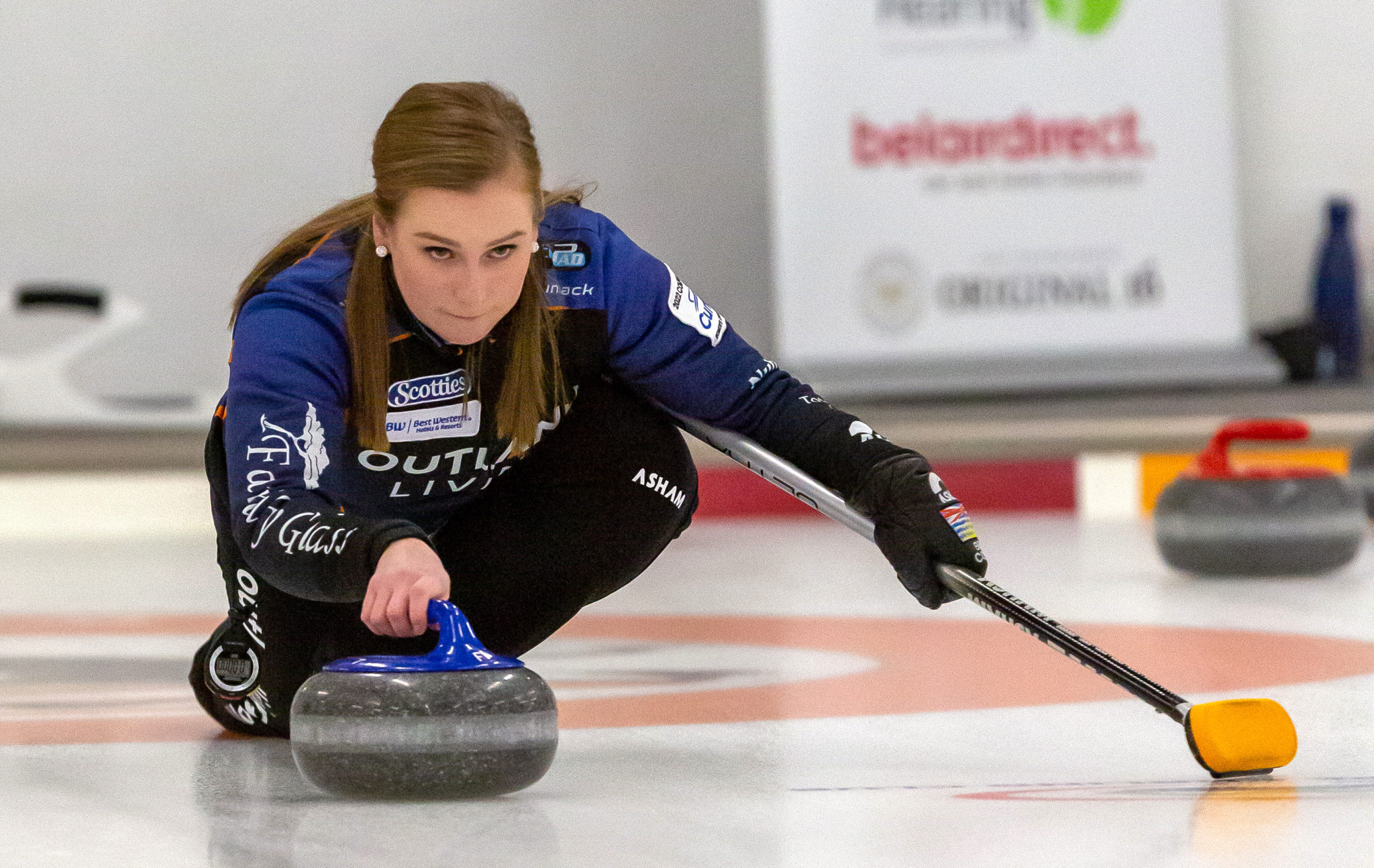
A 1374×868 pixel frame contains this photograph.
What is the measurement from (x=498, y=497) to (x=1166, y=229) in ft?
12.1

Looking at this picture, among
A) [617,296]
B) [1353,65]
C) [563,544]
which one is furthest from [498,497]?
[1353,65]

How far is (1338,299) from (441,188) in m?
4.45

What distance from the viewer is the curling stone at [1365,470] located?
3.85 m

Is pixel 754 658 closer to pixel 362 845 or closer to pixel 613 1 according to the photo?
pixel 362 845

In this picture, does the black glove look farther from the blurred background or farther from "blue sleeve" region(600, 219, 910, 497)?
the blurred background

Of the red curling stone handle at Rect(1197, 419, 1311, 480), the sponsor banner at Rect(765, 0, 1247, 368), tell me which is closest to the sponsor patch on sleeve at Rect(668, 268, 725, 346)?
the red curling stone handle at Rect(1197, 419, 1311, 480)

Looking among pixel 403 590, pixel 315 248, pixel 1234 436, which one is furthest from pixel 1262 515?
pixel 403 590

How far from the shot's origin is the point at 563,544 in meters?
1.79

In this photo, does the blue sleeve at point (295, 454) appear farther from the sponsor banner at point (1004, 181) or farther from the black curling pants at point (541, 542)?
the sponsor banner at point (1004, 181)

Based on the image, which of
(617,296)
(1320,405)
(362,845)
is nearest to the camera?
(362,845)

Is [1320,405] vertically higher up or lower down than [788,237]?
lower down

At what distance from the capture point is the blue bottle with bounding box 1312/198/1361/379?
17.3 feet

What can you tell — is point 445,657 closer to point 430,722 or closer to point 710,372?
point 430,722

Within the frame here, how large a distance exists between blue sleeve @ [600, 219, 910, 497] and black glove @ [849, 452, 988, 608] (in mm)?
55
